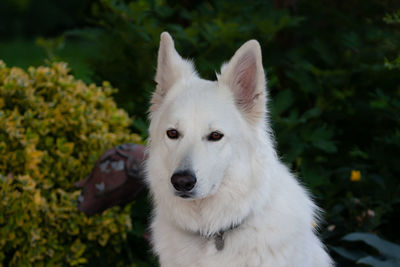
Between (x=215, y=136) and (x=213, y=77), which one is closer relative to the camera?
(x=215, y=136)

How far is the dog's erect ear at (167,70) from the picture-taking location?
10.5ft

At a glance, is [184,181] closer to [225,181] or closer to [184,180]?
[184,180]

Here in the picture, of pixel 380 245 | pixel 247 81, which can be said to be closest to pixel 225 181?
pixel 247 81

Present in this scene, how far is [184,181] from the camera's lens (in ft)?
9.04

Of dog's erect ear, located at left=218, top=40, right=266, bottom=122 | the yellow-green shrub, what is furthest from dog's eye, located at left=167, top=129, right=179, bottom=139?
the yellow-green shrub

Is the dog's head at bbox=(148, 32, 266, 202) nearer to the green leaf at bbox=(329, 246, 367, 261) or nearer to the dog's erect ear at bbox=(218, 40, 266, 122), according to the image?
the dog's erect ear at bbox=(218, 40, 266, 122)

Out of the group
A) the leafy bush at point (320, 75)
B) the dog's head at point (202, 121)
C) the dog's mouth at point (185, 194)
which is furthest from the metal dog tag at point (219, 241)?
the leafy bush at point (320, 75)

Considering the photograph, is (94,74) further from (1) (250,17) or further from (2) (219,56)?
(1) (250,17)

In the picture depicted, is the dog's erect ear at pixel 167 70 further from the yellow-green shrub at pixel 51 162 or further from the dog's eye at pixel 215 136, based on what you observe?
the yellow-green shrub at pixel 51 162

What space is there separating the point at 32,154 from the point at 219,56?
7.11 feet

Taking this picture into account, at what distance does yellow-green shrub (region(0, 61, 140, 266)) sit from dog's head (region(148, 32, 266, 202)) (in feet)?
4.32

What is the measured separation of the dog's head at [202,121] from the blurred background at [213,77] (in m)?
1.16

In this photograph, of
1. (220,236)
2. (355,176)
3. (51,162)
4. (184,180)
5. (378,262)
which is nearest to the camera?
(184,180)

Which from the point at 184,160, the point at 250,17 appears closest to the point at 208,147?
the point at 184,160
